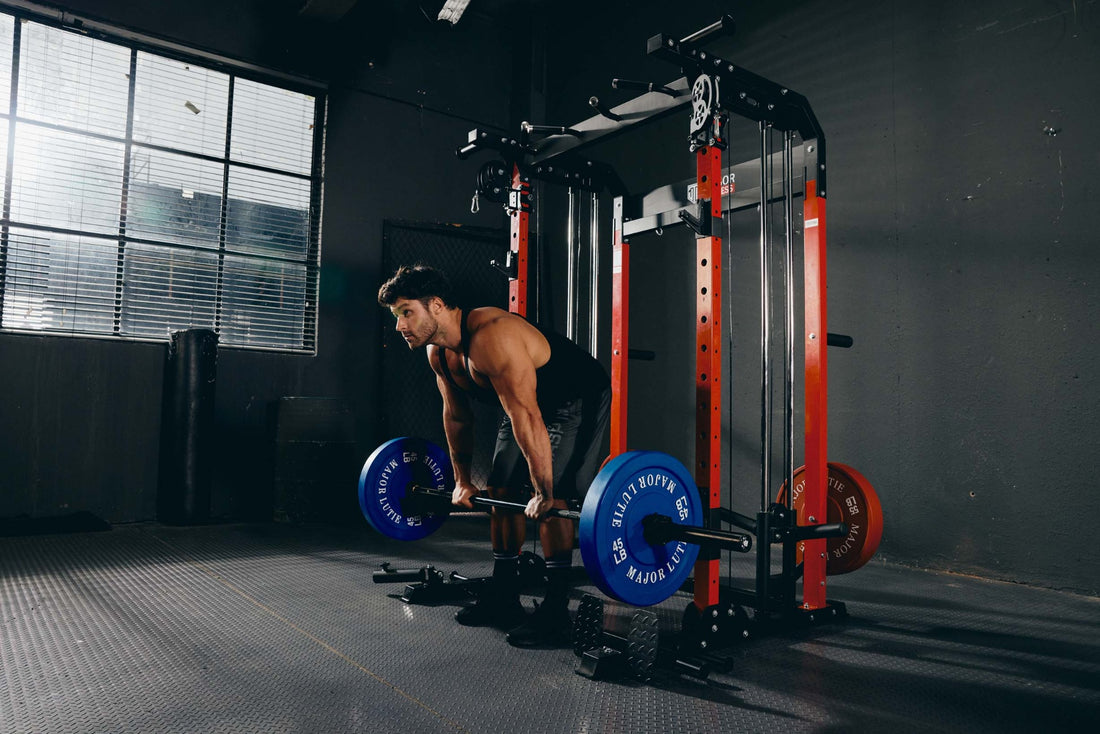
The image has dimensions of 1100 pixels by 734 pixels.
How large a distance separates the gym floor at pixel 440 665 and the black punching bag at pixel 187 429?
109 centimetres

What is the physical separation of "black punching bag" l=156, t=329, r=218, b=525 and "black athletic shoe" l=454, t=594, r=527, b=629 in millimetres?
2475

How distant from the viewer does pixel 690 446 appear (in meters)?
4.55

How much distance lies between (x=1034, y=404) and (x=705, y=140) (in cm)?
192

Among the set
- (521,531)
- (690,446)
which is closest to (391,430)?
(690,446)

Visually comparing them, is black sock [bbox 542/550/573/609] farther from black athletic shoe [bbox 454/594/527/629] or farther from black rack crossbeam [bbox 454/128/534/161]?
black rack crossbeam [bbox 454/128/534/161]

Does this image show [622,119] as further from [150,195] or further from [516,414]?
[150,195]

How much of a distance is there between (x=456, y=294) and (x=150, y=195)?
1914mm

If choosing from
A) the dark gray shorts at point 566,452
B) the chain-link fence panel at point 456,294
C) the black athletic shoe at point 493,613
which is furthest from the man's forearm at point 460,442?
the chain-link fence panel at point 456,294

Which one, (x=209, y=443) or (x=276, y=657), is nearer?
(x=276, y=657)

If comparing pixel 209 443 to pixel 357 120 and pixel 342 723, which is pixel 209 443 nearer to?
pixel 357 120

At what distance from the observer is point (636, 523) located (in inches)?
79.0

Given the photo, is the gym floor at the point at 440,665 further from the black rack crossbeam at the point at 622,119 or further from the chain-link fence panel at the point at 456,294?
the chain-link fence panel at the point at 456,294

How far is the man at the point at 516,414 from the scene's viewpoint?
7.49ft

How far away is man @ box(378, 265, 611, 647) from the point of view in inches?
89.9
